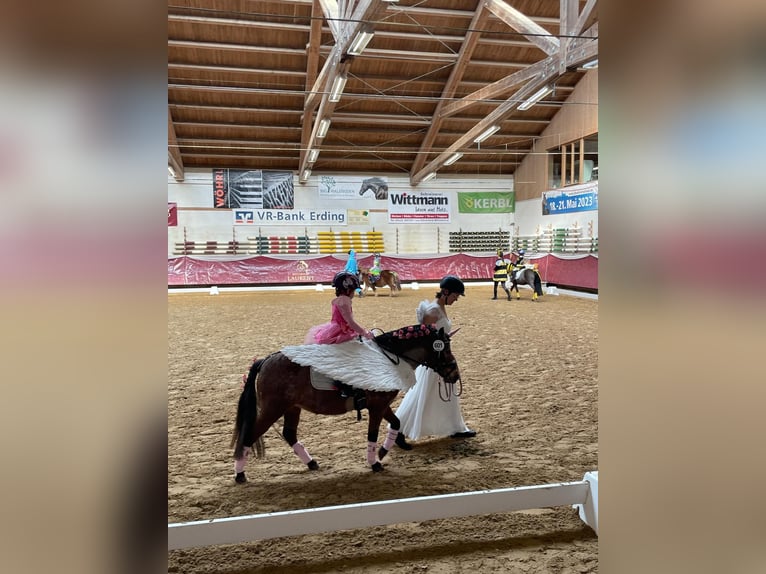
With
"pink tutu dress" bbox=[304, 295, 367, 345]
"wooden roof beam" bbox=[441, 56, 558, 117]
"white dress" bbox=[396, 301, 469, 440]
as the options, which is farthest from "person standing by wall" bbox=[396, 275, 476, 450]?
"wooden roof beam" bbox=[441, 56, 558, 117]

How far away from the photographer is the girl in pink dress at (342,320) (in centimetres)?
323

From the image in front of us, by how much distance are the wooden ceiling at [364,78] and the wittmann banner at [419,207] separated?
33.4 inches

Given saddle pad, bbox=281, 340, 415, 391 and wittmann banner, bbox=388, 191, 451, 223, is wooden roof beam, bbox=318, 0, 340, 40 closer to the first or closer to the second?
saddle pad, bbox=281, 340, 415, 391

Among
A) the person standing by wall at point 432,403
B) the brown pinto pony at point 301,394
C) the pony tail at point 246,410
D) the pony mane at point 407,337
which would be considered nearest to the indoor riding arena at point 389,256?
the person standing by wall at point 432,403

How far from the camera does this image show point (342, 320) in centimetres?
327

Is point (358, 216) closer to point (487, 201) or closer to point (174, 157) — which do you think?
point (487, 201)

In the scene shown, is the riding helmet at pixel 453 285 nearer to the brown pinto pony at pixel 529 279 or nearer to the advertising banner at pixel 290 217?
the brown pinto pony at pixel 529 279

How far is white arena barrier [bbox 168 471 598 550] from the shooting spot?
238cm

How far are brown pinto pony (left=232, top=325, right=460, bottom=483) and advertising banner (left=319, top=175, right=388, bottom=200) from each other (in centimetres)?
1735

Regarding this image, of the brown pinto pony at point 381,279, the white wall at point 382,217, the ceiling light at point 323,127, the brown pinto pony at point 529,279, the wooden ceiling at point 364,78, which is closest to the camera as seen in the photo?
the wooden ceiling at point 364,78

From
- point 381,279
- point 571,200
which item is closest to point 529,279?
point 381,279
